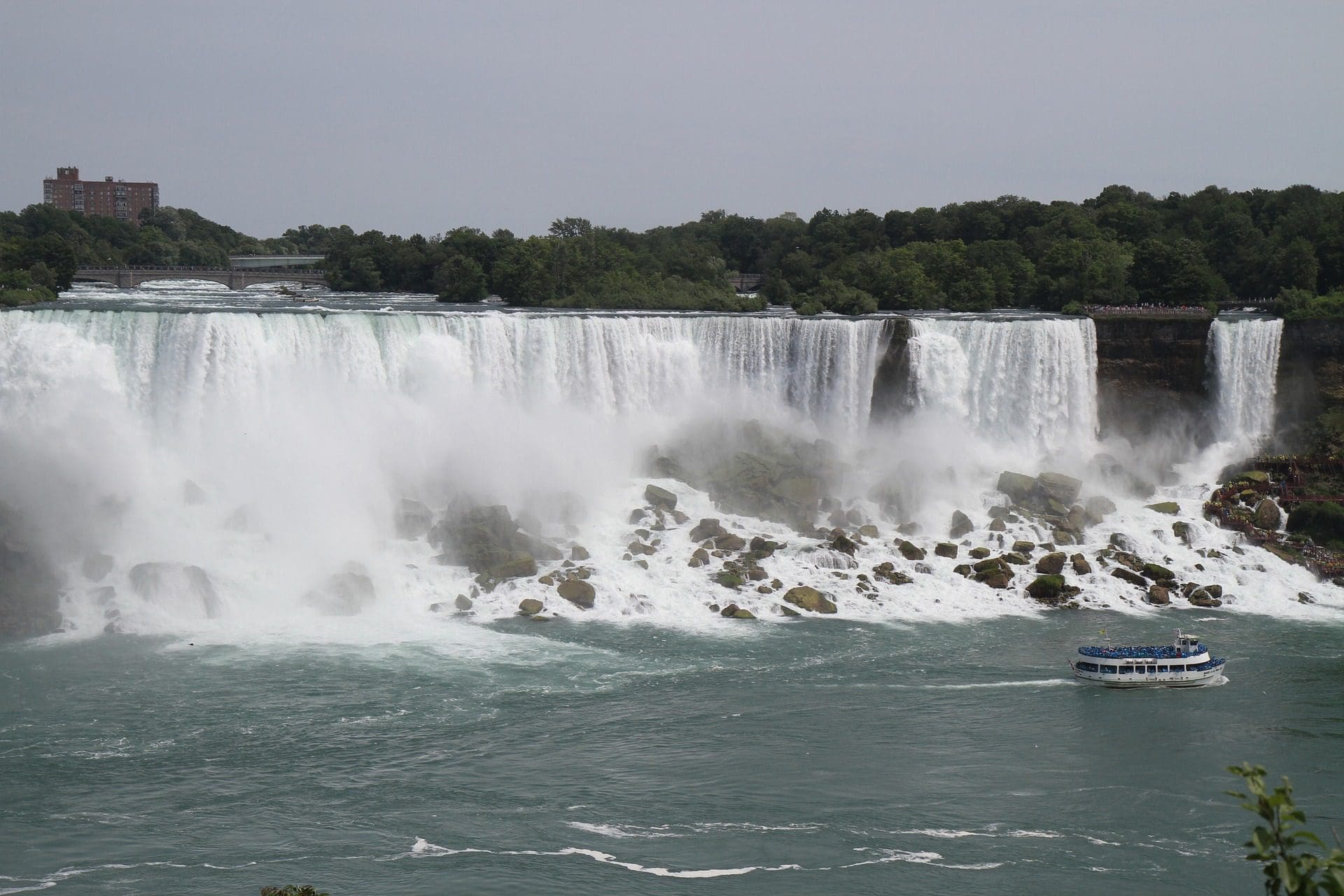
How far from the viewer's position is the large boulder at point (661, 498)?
125 ft

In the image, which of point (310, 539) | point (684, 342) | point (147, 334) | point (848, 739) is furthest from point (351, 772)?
point (684, 342)

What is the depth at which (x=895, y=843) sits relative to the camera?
1967 cm

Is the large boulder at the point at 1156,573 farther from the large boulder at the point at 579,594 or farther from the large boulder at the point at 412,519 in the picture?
the large boulder at the point at 412,519

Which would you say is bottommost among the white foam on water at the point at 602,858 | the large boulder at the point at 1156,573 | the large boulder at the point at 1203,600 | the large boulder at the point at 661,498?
the white foam on water at the point at 602,858

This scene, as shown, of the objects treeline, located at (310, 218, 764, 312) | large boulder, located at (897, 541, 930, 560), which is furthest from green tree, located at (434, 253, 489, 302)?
large boulder, located at (897, 541, 930, 560)

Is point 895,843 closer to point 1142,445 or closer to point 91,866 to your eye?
point 91,866

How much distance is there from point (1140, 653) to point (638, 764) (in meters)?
11.2

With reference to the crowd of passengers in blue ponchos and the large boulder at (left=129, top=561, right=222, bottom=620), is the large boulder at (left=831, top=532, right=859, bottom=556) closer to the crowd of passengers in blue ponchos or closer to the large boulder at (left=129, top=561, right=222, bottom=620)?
the crowd of passengers in blue ponchos

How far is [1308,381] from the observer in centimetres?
4441

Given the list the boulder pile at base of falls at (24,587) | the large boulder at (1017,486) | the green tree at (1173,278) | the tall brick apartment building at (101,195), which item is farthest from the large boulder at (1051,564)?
the tall brick apartment building at (101,195)

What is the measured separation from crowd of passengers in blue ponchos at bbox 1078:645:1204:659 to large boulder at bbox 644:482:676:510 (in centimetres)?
1318

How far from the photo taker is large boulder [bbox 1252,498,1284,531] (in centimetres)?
3856

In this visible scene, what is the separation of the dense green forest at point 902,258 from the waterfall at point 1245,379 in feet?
10.7

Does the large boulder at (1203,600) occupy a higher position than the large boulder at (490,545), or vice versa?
the large boulder at (490,545)
